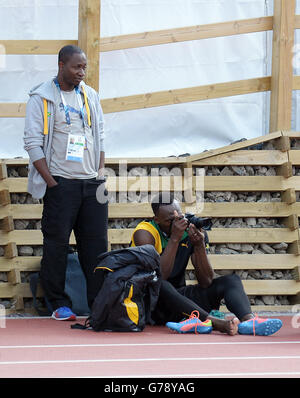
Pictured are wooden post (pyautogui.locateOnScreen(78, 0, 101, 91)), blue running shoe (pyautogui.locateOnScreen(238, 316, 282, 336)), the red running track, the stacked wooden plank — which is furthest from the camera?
wooden post (pyautogui.locateOnScreen(78, 0, 101, 91))

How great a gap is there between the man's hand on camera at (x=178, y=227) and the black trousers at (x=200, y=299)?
29cm

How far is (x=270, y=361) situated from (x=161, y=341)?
879 millimetres

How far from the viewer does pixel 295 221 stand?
20.8 ft

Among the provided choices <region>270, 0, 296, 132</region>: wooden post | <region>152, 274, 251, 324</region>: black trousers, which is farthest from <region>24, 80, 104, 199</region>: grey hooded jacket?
<region>270, 0, 296, 132</region>: wooden post

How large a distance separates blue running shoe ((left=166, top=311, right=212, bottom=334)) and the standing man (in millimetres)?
823

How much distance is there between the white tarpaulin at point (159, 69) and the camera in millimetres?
6422

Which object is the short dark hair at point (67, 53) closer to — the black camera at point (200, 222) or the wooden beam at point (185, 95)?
the wooden beam at point (185, 95)

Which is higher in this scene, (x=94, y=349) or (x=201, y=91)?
(x=201, y=91)

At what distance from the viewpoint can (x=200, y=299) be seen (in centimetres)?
507

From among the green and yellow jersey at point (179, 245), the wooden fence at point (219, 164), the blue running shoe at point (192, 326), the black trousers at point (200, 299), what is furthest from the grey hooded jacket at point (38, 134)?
the blue running shoe at point (192, 326)

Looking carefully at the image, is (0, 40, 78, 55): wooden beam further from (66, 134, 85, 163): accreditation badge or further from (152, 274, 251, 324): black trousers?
(152, 274, 251, 324): black trousers

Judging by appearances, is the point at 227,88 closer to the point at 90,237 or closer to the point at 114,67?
the point at 114,67

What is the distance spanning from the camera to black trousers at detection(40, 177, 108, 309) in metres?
5.30
